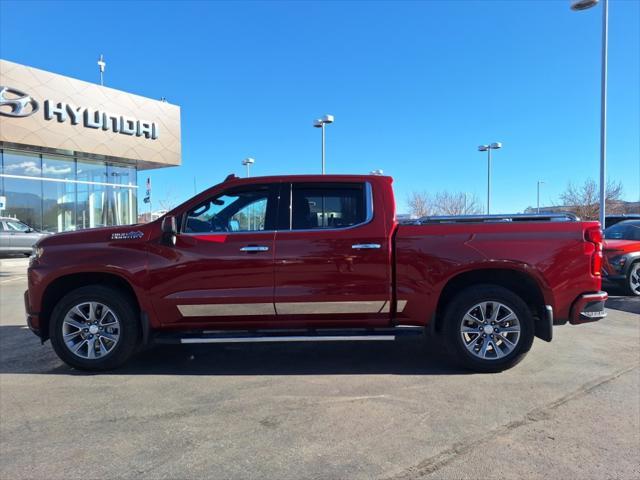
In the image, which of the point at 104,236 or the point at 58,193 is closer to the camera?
the point at 104,236

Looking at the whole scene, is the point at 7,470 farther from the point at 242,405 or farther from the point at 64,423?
the point at 242,405

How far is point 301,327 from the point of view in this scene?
16.6ft

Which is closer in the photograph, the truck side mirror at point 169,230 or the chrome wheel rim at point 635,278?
the truck side mirror at point 169,230

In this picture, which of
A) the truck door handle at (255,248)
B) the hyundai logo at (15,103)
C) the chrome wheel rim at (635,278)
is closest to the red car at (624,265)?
the chrome wheel rim at (635,278)

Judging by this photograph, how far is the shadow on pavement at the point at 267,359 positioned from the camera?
506 cm

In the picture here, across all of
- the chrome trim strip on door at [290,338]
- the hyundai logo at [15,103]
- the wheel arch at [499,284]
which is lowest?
the chrome trim strip on door at [290,338]

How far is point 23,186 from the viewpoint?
65.3 ft

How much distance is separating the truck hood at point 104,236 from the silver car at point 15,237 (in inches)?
552

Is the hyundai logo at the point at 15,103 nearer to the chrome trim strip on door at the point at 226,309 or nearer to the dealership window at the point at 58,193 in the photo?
the dealership window at the point at 58,193

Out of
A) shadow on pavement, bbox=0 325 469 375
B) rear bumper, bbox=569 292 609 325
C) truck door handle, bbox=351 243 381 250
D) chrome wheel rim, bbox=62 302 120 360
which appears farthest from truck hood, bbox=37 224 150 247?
rear bumper, bbox=569 292 609 325

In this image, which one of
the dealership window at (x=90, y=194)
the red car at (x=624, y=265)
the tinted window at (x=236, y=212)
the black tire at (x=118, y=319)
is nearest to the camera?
the black tire at (x=118, y=319)

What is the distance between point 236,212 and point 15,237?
15.9m

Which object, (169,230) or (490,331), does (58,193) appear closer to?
(169,230)

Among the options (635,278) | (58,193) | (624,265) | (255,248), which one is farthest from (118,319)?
(58,193)
